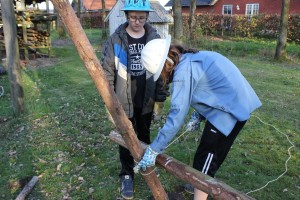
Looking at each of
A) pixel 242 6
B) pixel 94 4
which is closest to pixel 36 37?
pixel 242 6

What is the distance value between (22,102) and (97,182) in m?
3.36

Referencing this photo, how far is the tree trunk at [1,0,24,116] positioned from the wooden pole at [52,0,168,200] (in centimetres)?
442

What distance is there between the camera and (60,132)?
19.0 feet

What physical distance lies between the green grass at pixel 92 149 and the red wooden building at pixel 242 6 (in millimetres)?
22166

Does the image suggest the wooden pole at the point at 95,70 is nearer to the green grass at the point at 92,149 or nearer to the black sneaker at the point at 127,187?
the black sneaker at the point at 127,187

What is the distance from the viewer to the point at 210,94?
8.70ft

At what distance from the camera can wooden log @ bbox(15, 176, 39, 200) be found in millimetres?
3763

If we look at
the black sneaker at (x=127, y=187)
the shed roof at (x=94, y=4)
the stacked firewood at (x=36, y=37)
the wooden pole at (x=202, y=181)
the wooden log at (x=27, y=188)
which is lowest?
the wooden log at (x=27, y=188)

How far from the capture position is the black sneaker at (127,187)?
149 inches

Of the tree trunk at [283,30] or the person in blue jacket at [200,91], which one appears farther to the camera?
the tree trunk at [283,30]

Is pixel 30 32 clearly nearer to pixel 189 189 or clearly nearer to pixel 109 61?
pixel 109 61

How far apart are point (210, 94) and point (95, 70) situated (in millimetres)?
967

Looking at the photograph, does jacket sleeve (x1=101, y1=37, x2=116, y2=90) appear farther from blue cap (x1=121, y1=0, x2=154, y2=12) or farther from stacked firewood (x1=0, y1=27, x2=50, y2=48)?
stacked firewood (x1=0, y1=27, x2=50, y2=48)

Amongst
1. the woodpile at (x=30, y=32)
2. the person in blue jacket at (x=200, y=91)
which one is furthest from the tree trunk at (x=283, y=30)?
the person in blue jacket at (x=200, y=91)
